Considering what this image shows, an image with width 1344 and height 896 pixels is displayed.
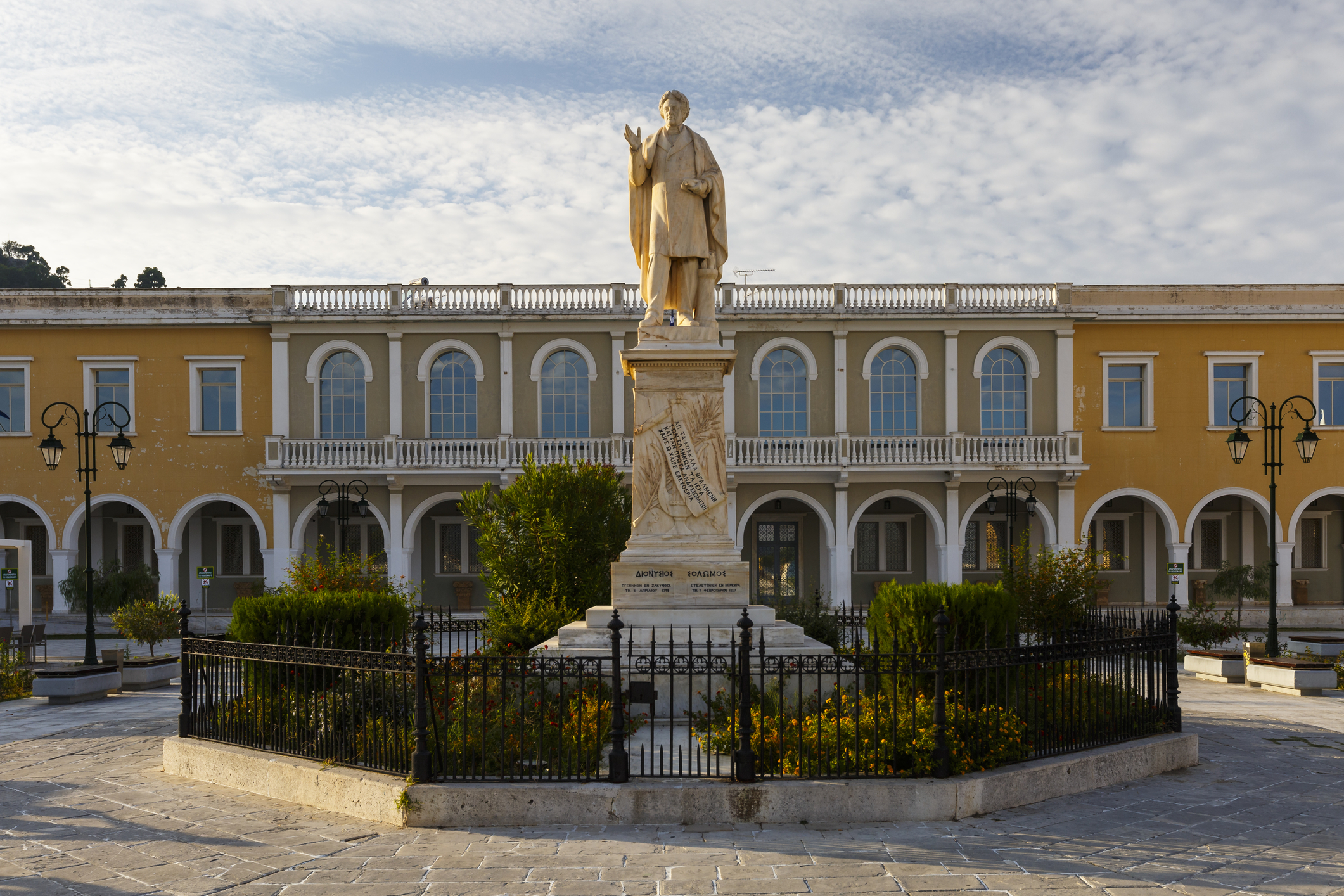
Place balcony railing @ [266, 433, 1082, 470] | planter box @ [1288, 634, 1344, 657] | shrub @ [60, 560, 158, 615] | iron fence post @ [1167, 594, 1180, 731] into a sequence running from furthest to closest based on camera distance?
balcony railing @ [266, 433, 1082, 470]
shrub @ [60, 560, 158, 615]
planter box @ [1288, 634, 1344, 657]
iron fence post @ [1167, 594, 1180, 731]

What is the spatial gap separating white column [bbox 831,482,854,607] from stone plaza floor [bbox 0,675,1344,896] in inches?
739

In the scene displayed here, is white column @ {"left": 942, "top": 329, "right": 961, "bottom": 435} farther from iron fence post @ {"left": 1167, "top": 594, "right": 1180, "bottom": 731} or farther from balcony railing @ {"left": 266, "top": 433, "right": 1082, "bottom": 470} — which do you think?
iron fence post @ {"left": 1167, "top": 594, "right": 1180, "bottom": 731}

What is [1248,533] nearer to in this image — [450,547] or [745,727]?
[450,547]

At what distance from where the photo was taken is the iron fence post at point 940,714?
6824mm

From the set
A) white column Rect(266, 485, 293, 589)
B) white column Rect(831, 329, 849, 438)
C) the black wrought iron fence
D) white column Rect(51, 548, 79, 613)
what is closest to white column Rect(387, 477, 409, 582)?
white column Rect(266, 485, 293, 589)

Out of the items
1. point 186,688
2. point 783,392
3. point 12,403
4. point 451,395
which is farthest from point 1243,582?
point 12,403

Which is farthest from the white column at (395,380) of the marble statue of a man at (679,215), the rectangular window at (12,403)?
the marble statue of a man at (679,215)

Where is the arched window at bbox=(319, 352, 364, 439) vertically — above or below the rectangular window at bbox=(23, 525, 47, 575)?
above

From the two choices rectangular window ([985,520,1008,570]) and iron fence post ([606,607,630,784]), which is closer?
iron fence post ([606,607,630,784])

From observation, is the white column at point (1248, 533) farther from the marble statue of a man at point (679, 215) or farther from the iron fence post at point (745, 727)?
the iron fence post at point (745, 727)

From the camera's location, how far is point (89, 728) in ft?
36.2

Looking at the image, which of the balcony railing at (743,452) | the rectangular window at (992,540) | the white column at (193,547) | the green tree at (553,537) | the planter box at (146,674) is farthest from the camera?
the white column at (193,547)

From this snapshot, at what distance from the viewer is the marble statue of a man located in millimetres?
10234

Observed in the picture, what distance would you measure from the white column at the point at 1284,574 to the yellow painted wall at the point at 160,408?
2750cm
